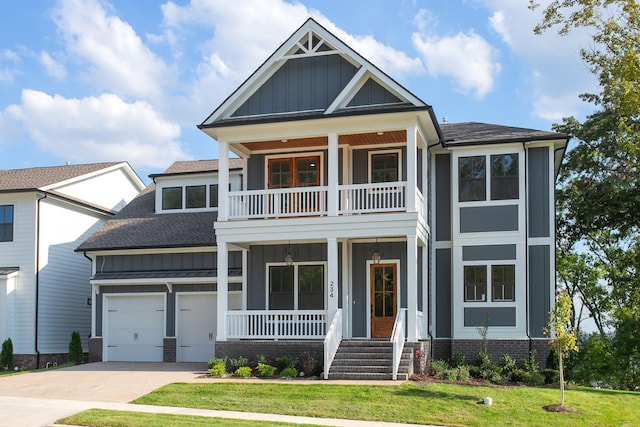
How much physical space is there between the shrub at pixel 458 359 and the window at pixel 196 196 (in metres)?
10.6

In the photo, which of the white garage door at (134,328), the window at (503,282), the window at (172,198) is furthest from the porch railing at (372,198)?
the window at (172,198)

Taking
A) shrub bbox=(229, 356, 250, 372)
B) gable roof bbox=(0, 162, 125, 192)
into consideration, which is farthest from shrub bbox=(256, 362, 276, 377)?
gable roof bbox=(0, 162, 125, 192)

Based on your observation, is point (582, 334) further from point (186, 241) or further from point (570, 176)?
point (186, 241)

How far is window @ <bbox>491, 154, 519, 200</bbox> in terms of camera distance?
22578mm

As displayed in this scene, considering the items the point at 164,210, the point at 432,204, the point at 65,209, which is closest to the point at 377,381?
the point at 432,204

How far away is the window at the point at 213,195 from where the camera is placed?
27391 millimetres

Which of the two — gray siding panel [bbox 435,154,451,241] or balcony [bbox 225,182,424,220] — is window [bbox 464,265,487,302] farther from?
balcony [bbox 225,182,424,220]

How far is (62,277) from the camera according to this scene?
90.9 feet

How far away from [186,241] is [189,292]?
1.64m

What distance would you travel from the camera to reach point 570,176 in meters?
30.6

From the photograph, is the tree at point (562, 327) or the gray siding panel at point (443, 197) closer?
the tree at point (562, 327)

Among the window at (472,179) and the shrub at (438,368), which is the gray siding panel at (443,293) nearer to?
the window at (472,179)

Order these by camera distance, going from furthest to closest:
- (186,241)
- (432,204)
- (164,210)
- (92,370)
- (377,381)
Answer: (164,210) < (186,241) < (432,204) < (92,370) < (377,381)

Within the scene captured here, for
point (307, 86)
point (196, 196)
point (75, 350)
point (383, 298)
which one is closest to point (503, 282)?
point (383, 298)
